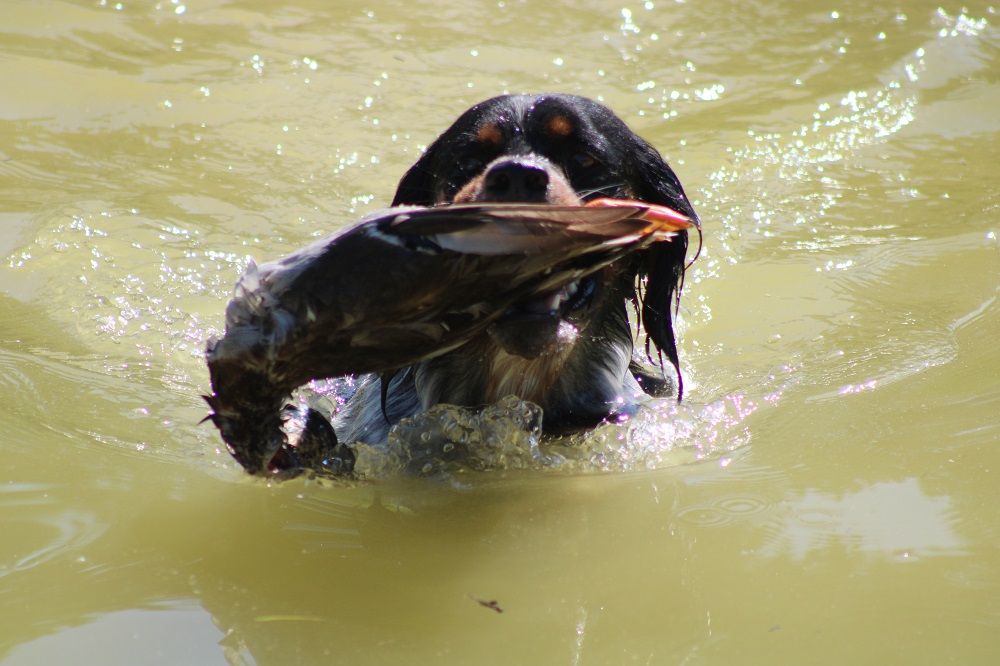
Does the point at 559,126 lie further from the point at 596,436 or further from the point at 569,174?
the point at 596,436

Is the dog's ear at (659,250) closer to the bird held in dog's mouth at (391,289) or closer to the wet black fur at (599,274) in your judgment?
the wet black fur at (599,274)

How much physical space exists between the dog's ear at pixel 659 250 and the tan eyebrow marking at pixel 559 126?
0.30 meters

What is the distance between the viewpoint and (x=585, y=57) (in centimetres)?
735

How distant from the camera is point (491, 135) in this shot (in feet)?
12.1

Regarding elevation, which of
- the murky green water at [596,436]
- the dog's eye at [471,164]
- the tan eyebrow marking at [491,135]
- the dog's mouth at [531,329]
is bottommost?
the murky green water at [596,436]

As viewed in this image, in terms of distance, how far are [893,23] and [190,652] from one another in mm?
7120

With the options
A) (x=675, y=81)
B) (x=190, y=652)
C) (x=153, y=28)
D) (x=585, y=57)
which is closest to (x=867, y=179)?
(x=675, y=81)

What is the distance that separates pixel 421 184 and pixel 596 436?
1077mm

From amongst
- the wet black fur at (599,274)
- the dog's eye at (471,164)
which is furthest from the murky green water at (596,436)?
the dog's eye at (471,164)

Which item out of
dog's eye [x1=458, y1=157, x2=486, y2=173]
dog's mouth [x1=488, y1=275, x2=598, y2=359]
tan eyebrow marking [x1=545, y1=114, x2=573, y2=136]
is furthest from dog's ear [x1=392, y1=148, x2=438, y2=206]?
dog's mouth [x1=488, y1=275, x2=598, y2=359]

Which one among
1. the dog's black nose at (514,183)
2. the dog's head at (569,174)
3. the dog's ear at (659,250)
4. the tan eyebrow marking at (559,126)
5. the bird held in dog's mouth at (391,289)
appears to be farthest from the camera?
the dog's ear at (659,250)

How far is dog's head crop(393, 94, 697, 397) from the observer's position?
3.23 metres

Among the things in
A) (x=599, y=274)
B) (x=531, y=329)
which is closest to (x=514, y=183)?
(x=531, y=329)

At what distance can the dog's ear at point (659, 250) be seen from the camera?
391 centimetres
